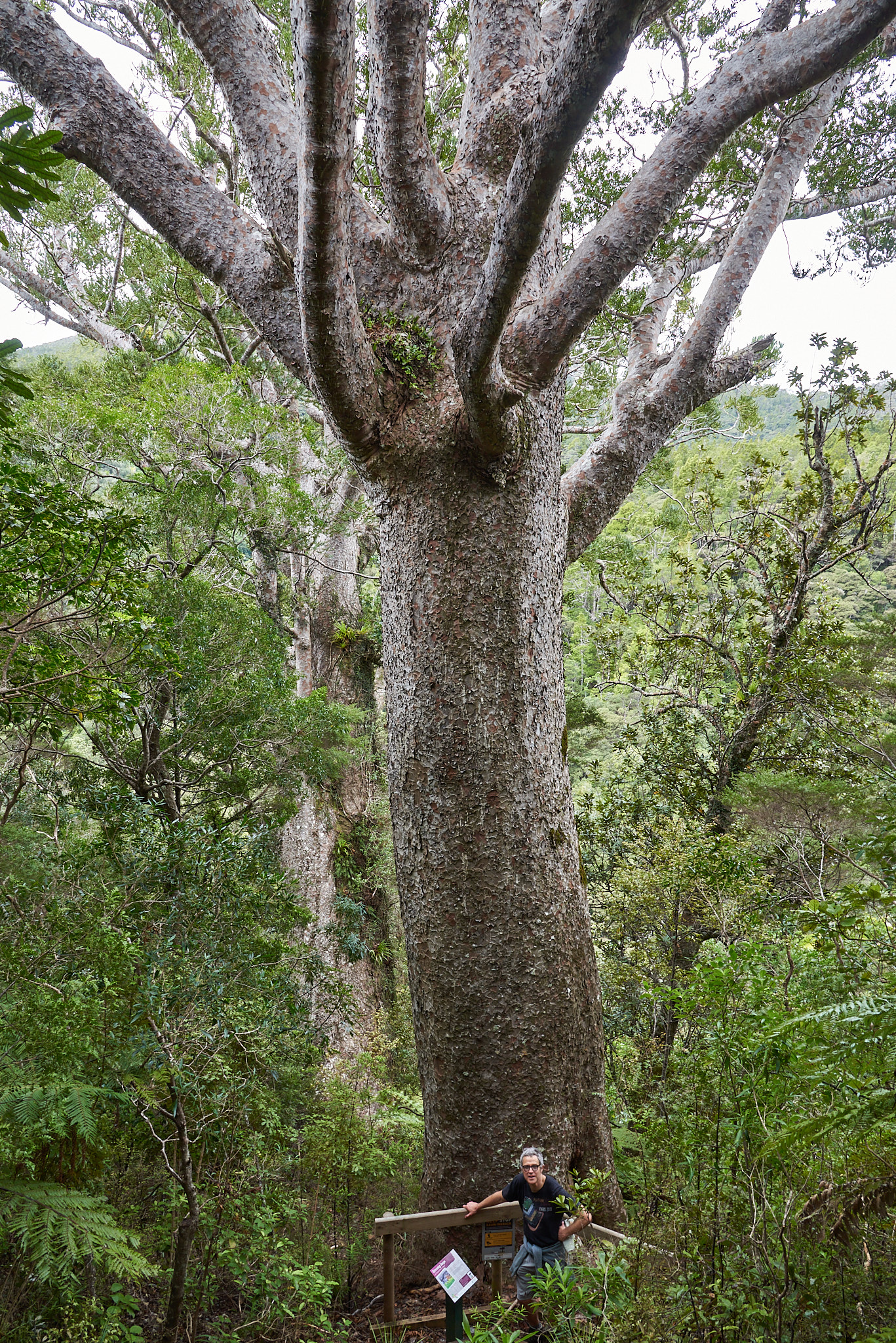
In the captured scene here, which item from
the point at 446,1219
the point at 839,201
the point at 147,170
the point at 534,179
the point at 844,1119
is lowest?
the point at 446,1219

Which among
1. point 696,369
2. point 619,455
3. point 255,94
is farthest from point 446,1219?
point 255,94

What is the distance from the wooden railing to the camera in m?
2.98

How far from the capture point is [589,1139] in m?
3.27

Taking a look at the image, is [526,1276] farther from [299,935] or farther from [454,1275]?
[299,935]

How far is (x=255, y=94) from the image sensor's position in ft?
12.2

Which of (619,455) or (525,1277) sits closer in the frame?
(525,1277)

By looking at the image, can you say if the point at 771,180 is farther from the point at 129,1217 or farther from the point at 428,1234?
the point at 129,1217

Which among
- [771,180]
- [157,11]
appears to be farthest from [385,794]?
[157,11]

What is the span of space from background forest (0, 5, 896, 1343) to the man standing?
36cm

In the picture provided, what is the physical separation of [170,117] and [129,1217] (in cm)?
1056

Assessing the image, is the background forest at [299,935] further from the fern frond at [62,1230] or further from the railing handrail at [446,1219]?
the railing handrail at [446,1219]

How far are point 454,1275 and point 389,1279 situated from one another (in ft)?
2.36

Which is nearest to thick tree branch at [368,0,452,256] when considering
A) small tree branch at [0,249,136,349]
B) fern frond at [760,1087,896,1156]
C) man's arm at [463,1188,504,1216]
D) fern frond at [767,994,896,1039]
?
fern frond at [767,994,896,1039]

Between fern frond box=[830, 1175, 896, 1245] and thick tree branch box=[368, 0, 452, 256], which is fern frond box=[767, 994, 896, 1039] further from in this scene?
thick tree branch box=[368, 0, 452, 256]
